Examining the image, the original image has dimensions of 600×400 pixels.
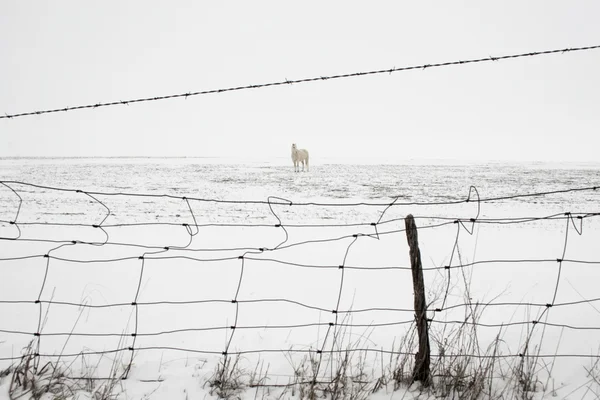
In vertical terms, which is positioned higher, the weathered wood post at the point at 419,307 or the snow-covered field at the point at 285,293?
the weathered wood post at the point at 419,307

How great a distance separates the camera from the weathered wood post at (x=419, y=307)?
279 centimetres

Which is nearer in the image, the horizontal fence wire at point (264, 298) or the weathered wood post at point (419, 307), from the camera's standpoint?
the weathered wood post at point (419, 307)

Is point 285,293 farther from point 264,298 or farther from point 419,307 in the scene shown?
point 419,307

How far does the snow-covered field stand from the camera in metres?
3.13

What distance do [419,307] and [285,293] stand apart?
10.6 feet

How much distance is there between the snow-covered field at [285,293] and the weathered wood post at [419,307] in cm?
12

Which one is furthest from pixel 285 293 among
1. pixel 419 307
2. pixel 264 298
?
pixel 419 307

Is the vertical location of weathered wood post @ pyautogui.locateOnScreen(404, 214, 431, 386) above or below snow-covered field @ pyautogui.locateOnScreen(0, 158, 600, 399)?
above

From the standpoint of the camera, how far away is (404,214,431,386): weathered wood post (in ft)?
9.16

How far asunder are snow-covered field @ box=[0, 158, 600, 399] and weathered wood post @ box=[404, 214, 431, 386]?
4.7 inches

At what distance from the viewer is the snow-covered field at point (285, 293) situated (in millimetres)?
3129

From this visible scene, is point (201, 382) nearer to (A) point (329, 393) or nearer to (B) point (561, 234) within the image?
(A) point (329, 393)

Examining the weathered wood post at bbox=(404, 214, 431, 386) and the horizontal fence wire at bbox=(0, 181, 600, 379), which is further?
the horizontal fence wire at bbox=(0, 181, 600, 379)

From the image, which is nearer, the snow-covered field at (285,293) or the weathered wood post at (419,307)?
the weathered wood post at (419,307)
